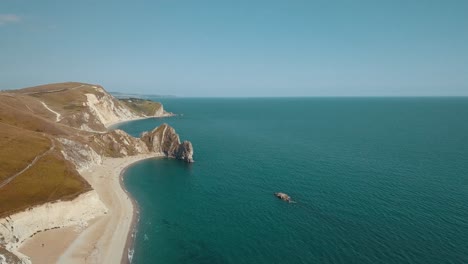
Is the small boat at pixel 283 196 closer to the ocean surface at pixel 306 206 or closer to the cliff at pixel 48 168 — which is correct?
the ocean surface at pixel 306 206

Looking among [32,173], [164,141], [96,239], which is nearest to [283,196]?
[96,239]

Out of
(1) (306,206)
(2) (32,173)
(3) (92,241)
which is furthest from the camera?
(1) (306,206)

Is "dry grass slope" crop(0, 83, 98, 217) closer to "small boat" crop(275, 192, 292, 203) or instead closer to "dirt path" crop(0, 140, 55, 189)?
"dirt path" crop(0, 140, 55, 189)

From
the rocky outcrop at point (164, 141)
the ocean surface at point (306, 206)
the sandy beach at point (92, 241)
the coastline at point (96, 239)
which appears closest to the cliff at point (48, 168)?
the rocky outcrop at point (164, 141)

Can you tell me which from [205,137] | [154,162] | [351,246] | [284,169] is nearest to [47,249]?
[351,246]

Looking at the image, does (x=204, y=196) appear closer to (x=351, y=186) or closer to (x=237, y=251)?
(x=237, y=251)

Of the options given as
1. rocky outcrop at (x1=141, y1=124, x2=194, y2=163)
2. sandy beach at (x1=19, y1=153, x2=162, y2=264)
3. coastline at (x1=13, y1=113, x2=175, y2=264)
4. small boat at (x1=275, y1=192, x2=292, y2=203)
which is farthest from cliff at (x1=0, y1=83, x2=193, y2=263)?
small boat at (x1=275, y1=192, x2=292, y2=203)

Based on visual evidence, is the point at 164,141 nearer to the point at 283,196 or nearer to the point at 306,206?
the point at 283,196

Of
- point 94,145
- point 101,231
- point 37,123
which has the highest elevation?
point 37,123
